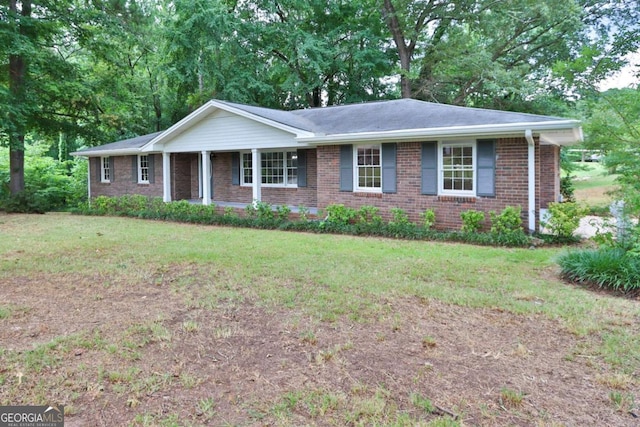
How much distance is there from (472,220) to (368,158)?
3.37m

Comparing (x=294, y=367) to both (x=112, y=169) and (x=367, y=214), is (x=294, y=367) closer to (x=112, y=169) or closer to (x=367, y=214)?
(x=367, y=214)

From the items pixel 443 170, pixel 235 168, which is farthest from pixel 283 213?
pixel 443 170

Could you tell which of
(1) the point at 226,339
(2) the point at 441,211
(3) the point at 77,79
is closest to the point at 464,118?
(2) the point at 441,211

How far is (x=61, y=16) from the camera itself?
17828 mm

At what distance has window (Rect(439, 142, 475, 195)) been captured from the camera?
10.2 m

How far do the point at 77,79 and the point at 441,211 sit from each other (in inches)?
665

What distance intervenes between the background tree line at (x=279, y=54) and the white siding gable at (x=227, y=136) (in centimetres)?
612

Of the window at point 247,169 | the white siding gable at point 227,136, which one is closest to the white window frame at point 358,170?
the white siding gable at point 227,136

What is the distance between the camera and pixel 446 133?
984 cm

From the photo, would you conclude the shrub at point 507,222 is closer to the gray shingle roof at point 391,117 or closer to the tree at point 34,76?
the gray shingle roof at point 391,117

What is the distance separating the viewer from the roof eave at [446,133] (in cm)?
862

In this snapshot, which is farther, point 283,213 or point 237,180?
point 237,180

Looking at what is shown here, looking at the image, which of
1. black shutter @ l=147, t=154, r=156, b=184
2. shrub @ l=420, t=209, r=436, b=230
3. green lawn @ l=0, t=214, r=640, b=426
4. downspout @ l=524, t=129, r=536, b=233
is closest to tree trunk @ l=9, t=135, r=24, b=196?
black shutter @ l=147, t=154, r=156, b=184

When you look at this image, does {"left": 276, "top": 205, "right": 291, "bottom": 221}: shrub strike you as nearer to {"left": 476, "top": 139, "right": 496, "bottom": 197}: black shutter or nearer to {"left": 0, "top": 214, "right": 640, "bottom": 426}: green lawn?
{"left": 0, "top": 214, "right": 640, "bottom": 426}: green lawn
